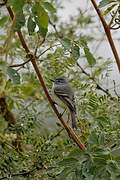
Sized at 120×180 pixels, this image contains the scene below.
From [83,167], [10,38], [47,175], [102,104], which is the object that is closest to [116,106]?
[102,104]

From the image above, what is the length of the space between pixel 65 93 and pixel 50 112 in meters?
0.17

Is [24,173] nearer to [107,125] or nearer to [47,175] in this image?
[47,175]

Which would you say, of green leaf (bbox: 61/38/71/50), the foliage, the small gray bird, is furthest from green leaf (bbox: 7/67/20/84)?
the small gray bird

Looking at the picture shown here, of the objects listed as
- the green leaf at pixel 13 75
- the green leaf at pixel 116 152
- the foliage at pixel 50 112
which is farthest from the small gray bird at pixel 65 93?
the green leaf at pixel 13 75

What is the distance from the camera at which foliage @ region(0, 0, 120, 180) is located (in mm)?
741

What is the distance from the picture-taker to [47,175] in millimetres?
1052

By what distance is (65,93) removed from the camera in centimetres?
120

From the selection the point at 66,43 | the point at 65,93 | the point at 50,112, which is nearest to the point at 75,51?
the point at 66,43

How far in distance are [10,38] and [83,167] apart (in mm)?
236

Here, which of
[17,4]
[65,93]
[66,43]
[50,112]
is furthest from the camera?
[50,112]

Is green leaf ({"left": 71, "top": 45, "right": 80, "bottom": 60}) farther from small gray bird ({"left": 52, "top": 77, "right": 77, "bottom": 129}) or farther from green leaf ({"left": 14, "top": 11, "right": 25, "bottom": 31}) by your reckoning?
small gray bird ({"left": 52, "top": 77, "right": 77, "bottom": 129})

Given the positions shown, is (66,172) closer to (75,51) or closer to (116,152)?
(116,152)

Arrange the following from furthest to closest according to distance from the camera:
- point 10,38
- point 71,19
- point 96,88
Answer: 1. point 71,19
2. point 96,88
3. point 10,38

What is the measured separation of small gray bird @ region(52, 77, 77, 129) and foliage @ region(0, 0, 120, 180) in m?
0.02
